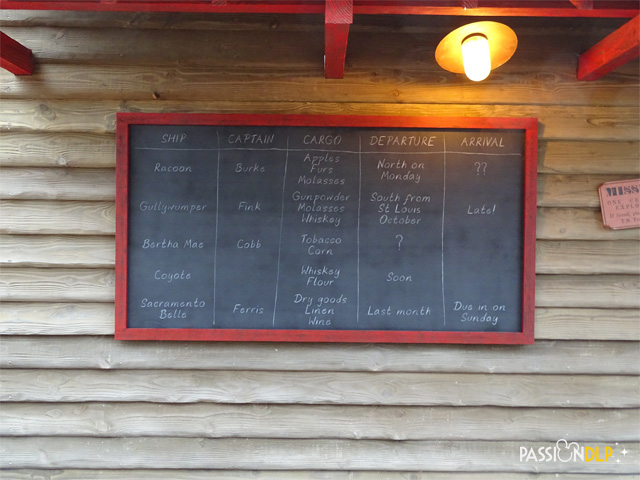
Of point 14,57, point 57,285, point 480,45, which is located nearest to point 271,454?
point 57,285

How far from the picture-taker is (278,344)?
2.09 m

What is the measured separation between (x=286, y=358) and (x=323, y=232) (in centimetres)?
59

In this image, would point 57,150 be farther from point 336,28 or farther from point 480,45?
point 480,45

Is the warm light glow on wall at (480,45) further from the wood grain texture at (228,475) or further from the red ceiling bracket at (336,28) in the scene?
the wood grain texture at (228,475)

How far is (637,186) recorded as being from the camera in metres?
2.07

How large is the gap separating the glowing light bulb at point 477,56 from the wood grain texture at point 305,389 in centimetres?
129

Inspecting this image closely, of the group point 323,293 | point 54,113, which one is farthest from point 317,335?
point 54,113

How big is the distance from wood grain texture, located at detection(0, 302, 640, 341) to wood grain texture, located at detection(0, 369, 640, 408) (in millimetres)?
211

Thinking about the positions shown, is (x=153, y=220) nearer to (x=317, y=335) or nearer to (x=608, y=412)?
(x=317, y=335)

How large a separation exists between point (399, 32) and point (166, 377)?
187 cm

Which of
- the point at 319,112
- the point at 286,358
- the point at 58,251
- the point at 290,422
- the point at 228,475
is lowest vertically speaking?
the point at 228,475

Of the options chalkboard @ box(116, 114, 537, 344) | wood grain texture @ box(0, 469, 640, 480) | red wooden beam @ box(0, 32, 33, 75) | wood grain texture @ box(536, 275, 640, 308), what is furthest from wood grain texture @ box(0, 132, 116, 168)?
wood grain texture @ box(536, 275, 640, 308)

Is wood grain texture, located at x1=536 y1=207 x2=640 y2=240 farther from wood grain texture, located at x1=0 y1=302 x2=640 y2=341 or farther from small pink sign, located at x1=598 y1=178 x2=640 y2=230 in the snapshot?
wood grain texture, located at x1=0 y1=302 x2=640 y2=341

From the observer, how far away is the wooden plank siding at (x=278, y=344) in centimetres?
208
